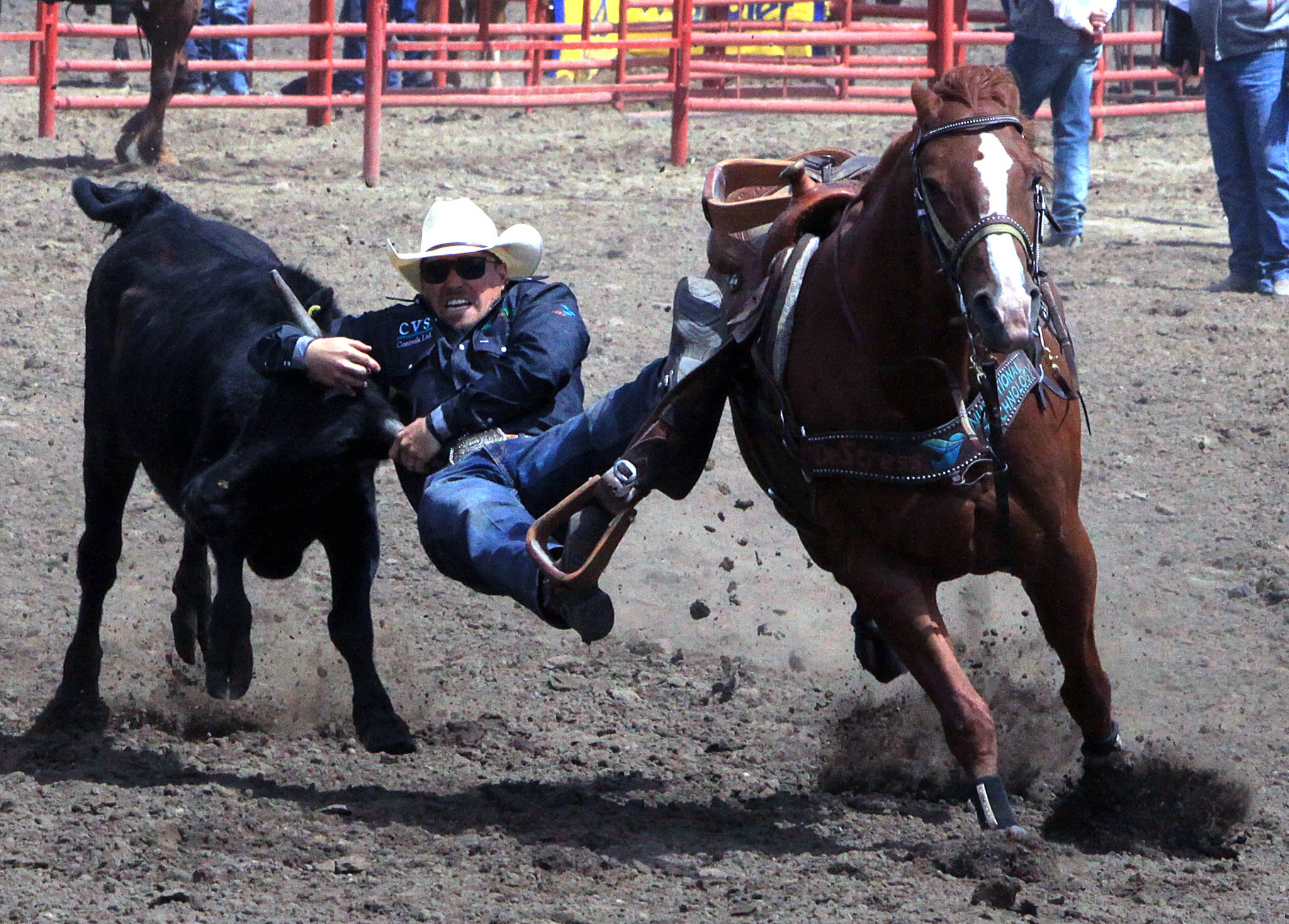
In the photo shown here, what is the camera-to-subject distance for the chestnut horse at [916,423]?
3256mm

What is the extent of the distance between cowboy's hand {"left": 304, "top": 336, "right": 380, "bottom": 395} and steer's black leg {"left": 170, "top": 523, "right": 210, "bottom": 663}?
1.19 m

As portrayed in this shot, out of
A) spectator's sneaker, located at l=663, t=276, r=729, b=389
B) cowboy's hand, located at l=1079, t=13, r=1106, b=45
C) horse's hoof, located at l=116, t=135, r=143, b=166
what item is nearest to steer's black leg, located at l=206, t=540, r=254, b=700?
spectator's sneaker, located at l=663, t=276, r=729, b=389

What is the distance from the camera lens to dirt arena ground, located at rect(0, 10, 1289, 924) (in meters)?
3.53

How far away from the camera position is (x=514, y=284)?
4.40m

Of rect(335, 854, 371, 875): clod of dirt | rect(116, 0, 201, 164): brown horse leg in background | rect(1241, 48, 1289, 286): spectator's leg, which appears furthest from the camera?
rect(116, 0, 201, 164): brown horse leg in background

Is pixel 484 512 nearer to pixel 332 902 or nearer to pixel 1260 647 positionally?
pixel 332 902

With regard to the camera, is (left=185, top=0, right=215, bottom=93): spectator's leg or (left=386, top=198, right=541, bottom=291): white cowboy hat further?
(left=185, top=0, right=215, bottom=93): spectator's leg

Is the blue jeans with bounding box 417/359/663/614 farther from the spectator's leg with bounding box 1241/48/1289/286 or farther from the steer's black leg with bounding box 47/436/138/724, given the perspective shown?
the spectator's leg with bounding box 1241/48/1289/286

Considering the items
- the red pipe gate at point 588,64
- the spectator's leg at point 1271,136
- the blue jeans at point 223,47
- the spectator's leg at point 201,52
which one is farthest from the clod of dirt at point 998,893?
the spectator's leg at point 201,52

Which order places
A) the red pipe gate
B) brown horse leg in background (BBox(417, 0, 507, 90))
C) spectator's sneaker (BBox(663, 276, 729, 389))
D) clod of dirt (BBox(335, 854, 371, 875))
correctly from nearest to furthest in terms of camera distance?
clod of dirt (BBox(335, 854, 371, 875)) < spectator's sneaker (BBox(663, 276, 729, 389)) < the red pipe gate < brown horse leg in background (BBox(417, 0, 507, 90))

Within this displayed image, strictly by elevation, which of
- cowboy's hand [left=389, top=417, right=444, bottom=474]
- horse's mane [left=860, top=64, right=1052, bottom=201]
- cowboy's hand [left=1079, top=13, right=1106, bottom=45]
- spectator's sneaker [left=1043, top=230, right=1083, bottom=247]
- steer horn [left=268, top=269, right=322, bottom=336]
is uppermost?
cowboy's hand [left=1079, top=13, right=1106, bottom=45]

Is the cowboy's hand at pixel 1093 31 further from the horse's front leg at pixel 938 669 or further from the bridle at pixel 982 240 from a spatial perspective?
the horse's front leg at pixel 938 669

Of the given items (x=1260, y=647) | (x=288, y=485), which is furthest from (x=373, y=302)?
(x=1260, y=647)

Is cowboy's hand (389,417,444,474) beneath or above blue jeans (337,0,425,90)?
beneath
